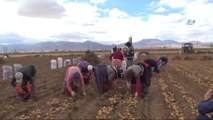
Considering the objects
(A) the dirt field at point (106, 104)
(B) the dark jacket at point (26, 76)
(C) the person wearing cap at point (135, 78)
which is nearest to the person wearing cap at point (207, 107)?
(A) the dirt field at point (106, 104)

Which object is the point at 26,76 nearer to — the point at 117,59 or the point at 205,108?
the point at 117,59

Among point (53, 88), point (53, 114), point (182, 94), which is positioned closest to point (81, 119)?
point (53, 114)

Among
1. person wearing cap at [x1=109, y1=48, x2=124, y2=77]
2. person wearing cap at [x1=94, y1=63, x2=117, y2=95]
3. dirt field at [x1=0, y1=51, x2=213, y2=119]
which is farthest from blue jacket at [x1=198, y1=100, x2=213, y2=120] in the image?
person wearing cap at [x1=109, y1=48, x2=124, y2=77]

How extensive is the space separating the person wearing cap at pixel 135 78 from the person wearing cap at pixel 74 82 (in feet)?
4.80

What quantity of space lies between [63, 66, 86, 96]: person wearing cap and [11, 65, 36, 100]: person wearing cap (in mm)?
1111

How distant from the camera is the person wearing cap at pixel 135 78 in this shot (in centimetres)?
1297

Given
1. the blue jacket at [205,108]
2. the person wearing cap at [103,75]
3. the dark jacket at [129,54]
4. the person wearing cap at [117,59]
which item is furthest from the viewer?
the dark jacket at [129,54]

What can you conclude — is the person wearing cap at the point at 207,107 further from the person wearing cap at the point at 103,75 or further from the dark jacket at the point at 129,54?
the dark jacket at the point at 129,54

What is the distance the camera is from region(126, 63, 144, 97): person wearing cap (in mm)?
12969

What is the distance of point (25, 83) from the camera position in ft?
43.7

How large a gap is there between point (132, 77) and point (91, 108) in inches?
78.2

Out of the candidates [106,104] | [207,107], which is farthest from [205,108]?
[106,104]

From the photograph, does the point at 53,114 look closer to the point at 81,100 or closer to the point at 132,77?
the point at 81,100

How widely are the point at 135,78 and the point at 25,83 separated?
3.41 metres
